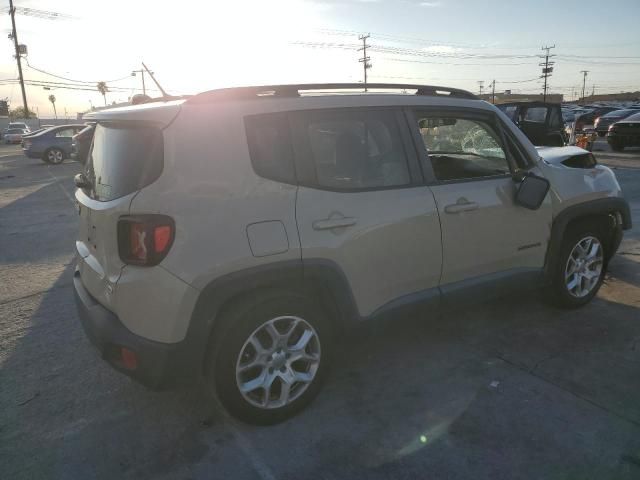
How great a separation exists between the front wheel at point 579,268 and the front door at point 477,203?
1.01ft

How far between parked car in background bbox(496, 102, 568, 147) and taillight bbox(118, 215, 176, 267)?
448 inches

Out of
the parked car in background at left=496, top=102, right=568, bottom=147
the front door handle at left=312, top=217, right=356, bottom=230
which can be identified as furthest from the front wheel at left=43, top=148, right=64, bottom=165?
the front door handle at left=312, top=217, right=356, bottom=230

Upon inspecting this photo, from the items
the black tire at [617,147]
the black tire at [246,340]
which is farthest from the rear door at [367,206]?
the black tire at [617,147]

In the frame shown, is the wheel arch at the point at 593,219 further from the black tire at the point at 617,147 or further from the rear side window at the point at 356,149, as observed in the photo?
the black tire at the point at 617,147

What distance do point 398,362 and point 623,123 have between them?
1712 cm

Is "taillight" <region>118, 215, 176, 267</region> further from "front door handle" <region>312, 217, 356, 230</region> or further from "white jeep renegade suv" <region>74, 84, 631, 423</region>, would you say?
"front door handle" <region>312, 217, 356, 230</region>

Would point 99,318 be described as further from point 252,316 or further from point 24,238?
point 24,238

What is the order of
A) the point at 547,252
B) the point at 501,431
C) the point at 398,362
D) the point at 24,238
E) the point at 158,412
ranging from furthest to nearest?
1. the point at 24,238
2. the point at 547,252
3. the point at 398,362
4. the point at 158,412
5. the point at 501,431

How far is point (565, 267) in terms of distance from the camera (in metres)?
3.83

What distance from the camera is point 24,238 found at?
707 cm

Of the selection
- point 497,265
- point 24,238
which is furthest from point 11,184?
point 497,265

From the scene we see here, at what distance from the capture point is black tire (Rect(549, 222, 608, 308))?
3.81 meters

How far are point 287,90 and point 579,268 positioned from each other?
2833 millimetres

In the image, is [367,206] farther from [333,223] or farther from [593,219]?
[593,219]
